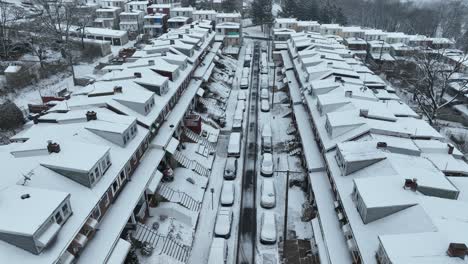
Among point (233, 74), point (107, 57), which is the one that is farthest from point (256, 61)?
point (107, 57)

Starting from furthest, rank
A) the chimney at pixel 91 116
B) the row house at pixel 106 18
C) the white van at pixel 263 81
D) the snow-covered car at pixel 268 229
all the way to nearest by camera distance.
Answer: the row house at pixel 106 18, the white van at pixel 263 81, the chimney at pixel 91 116, the snow-covered car at pixel 268 229

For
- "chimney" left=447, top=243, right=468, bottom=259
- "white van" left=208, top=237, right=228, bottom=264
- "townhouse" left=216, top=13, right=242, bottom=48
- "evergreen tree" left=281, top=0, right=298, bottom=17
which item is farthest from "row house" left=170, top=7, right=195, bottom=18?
"chimney" left=447, top=243, right=468, bottom=259

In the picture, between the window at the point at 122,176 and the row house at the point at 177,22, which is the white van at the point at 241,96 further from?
the row house at the point at 177,22

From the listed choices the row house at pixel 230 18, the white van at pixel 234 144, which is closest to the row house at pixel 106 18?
the row house at pixel 230 18

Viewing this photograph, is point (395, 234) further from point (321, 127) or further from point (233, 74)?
point (233, 74)

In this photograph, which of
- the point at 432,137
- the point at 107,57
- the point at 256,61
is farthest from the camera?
the point at 256,61

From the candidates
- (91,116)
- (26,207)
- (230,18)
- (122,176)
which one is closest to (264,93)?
(91,116)
